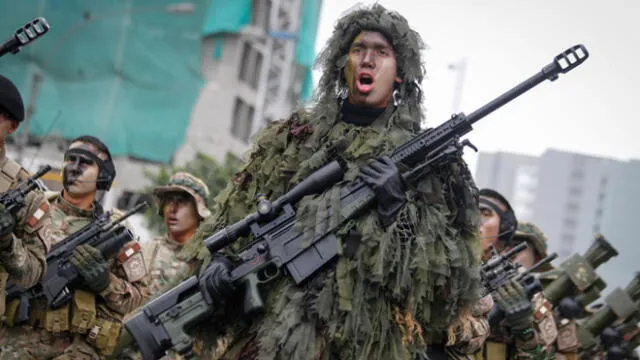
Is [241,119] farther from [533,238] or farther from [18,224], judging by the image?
[18,224]

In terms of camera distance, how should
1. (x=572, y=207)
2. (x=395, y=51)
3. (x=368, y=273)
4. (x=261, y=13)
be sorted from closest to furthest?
(x=368, y=273)
(x=395, y=51)
(x=261, y=13)
(x=572, y=207)

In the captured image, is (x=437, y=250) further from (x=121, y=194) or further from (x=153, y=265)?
(x=121, y=194)

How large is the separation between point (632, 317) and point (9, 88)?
8431 mm

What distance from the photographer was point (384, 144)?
487cm

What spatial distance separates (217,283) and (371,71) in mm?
1393

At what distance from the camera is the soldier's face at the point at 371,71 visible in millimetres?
5031

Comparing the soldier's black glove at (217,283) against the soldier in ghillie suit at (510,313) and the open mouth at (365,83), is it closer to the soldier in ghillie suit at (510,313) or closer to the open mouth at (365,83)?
the open mouth at (365,83)

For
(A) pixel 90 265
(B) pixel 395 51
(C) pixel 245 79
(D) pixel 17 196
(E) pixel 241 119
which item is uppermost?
(C) pixel 245 79

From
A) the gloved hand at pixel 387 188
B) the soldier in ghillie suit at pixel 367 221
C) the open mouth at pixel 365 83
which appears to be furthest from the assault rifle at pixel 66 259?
the gloved hand at pixel 387 188

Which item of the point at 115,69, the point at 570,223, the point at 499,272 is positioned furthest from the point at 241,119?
the point at 570,223

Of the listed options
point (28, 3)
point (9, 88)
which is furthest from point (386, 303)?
point (28, 3)

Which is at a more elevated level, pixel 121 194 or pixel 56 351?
pixel 121 194

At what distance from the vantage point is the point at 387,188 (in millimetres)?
4602

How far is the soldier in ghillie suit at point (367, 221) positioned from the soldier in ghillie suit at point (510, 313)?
2115 millimetres
